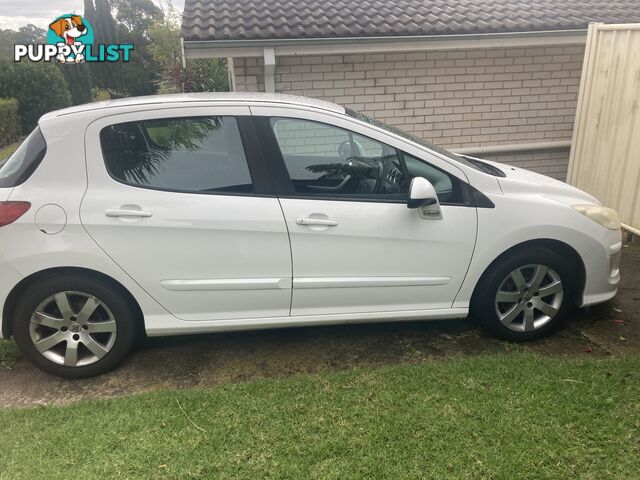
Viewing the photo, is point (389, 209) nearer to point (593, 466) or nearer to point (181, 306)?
point (181, 306)

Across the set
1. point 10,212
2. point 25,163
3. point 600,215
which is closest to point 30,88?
point 25,163

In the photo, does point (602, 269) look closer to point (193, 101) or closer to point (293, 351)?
point (293, 351)

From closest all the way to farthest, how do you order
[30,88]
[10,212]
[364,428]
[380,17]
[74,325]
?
[364,428], [10,212], [74,325], [380,17], [30,88]

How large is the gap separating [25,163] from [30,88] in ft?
59.3

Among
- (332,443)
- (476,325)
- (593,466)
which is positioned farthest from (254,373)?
(593,466)

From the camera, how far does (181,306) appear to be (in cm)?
339

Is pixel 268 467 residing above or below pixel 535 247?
below

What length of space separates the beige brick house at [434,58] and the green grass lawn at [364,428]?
4.27 metres

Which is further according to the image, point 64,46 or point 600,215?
point 64,46

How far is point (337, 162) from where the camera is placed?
348cm

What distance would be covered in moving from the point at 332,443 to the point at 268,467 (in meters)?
0.35

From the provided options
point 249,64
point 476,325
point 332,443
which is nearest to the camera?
point 332,443

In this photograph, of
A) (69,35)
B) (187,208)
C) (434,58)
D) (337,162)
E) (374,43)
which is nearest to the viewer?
(187,208)

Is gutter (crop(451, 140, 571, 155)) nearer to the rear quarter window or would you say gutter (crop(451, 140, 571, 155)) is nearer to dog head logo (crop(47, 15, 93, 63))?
the rear quarter window
